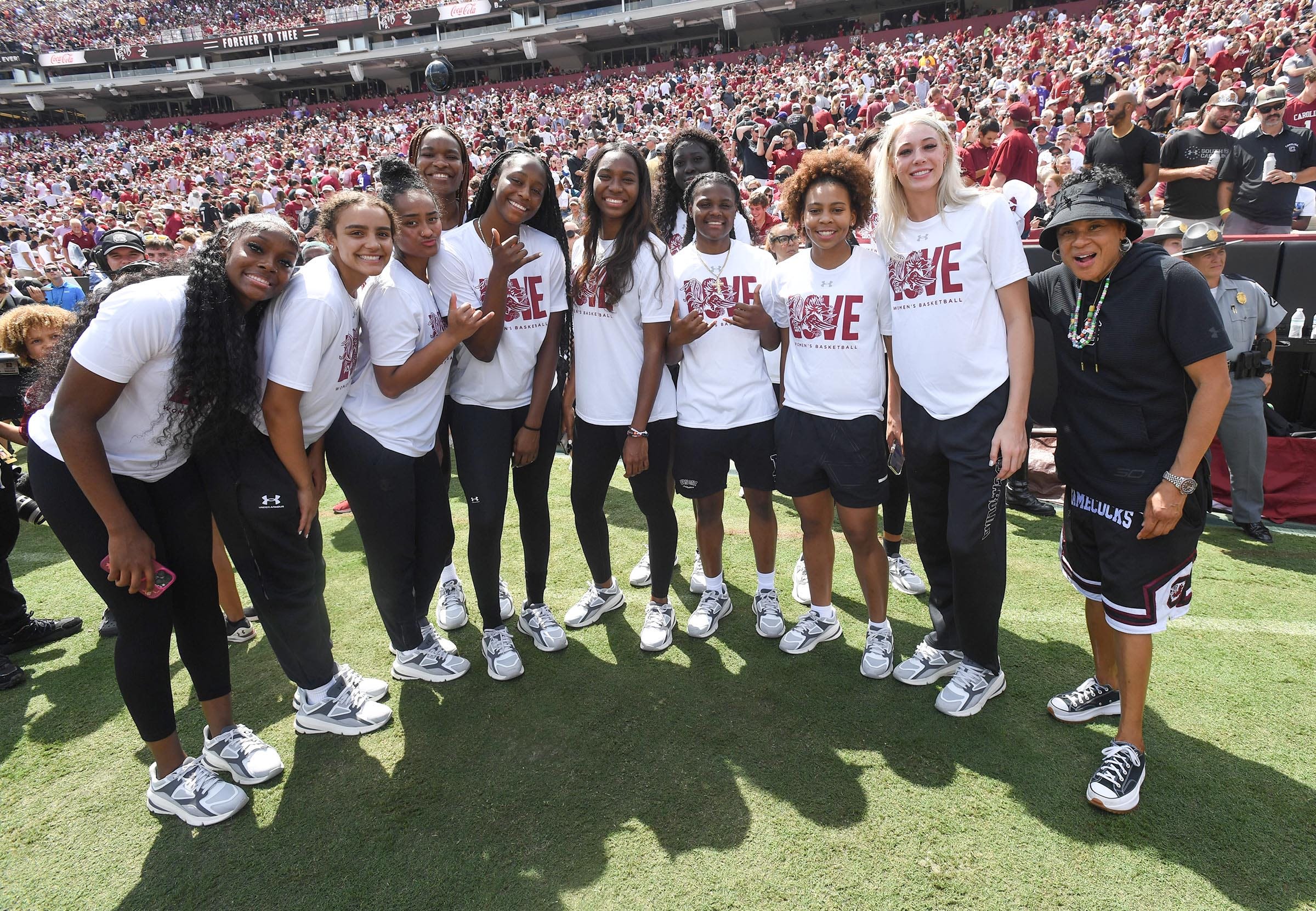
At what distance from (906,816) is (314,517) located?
87.9 inches

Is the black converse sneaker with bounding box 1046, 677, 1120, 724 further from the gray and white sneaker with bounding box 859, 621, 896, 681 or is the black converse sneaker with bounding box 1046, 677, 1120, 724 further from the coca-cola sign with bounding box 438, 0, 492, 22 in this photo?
the coca-cola sign with bounding box 438, 0, 492, 22

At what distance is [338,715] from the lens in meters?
2.85

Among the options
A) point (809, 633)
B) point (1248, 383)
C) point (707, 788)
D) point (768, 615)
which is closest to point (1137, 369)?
point (809, 633)

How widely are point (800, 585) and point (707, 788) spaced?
153 cm

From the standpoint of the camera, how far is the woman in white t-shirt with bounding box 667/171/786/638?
3.09 m

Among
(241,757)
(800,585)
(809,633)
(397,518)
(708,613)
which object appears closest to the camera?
(241,757)

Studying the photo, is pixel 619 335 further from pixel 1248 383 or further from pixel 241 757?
pixel 1248 383

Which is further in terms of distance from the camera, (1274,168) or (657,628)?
(1274,168)

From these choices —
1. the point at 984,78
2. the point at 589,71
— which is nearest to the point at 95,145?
the point at 589,71

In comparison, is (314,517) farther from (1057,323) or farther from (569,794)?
(1057,323)

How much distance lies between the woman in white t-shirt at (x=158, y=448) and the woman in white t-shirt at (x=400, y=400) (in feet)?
1.28

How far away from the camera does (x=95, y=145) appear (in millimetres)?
39500

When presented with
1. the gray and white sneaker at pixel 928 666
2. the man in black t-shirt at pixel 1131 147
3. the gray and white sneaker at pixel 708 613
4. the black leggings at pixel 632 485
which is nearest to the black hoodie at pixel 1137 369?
the gray and white sneaker at pixel 928 666

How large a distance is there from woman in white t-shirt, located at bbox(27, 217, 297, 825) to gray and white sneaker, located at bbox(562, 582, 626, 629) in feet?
4.95
